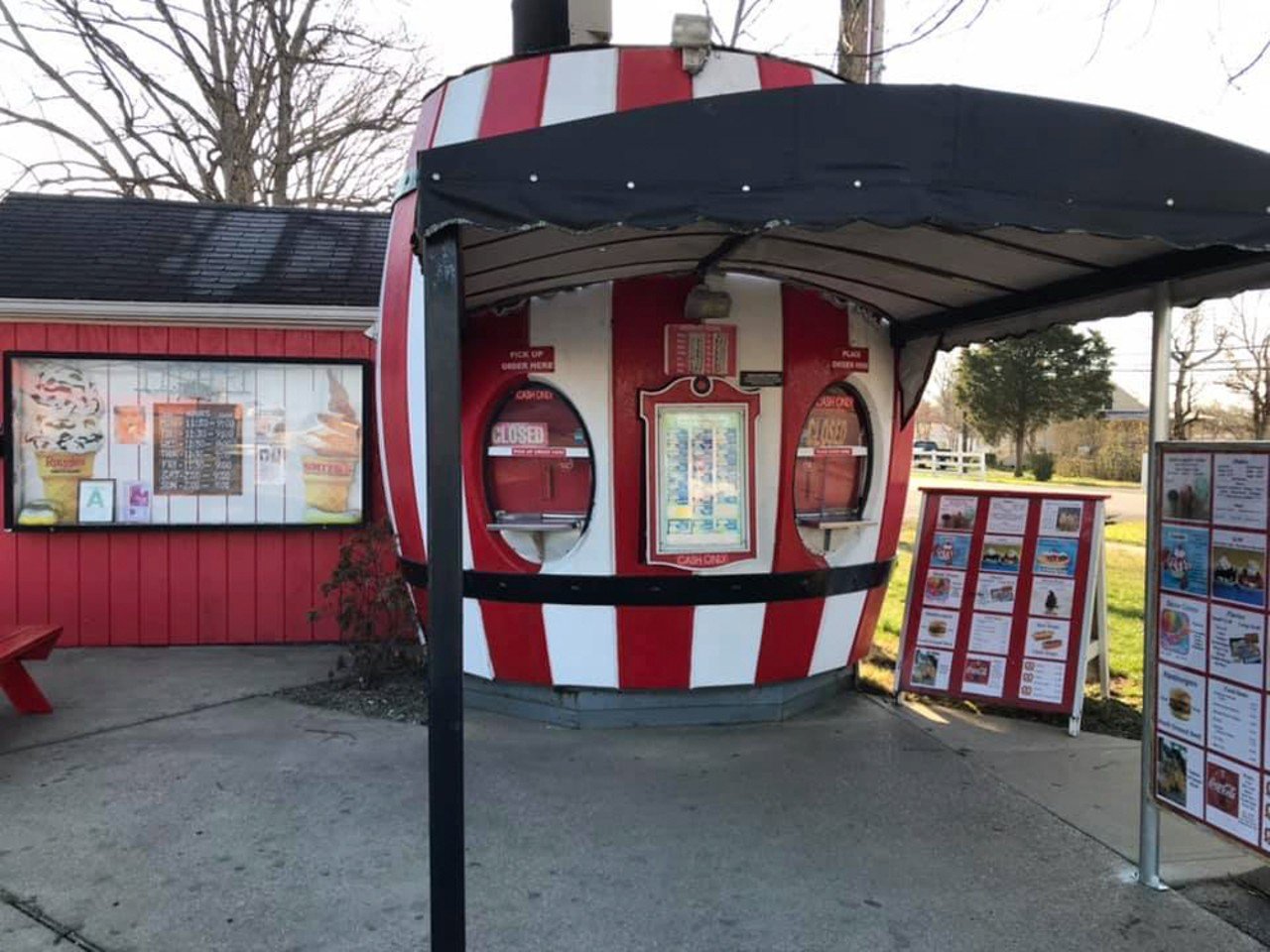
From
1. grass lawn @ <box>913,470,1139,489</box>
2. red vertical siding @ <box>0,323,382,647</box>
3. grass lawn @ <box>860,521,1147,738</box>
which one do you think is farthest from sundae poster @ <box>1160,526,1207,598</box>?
grass lawn @ <box>913,470,1139,489</box>

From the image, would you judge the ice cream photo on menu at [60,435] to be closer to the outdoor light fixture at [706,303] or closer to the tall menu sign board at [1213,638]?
the outdoor light fixture at [706,303]

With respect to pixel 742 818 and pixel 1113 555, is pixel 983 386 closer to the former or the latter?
pixel 1113 555

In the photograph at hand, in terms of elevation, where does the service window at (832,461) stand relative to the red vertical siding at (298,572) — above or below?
above

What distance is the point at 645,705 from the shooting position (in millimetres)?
5105

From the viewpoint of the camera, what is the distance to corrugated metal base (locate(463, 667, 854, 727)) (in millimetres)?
5082

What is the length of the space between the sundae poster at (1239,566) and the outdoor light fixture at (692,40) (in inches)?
123

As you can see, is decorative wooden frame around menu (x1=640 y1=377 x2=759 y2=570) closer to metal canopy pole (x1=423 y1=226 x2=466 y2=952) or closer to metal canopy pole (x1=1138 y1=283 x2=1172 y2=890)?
metal canopy pole (x1=1138 y1=283 x2=1172 y2=890)

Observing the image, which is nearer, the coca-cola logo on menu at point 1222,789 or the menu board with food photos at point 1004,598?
the coca-cola logo on menu at point 1222,789

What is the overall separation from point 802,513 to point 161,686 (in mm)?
4190

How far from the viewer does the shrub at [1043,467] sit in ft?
105

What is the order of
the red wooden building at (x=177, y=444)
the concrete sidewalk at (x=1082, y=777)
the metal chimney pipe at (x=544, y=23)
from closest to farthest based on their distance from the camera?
1. the concrete sidewalk at (x=1082, y=777)
2. the metal chimney pipe at (x=544, y=23)
3. the red wooden building at (x=177, y=444)

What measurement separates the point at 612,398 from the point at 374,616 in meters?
2.68

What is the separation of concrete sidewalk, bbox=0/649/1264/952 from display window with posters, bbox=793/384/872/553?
1164 mm

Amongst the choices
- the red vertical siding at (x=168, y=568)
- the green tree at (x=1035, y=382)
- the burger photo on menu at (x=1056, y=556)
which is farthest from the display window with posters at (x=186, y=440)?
the green tree at (x=1035, y=382)
